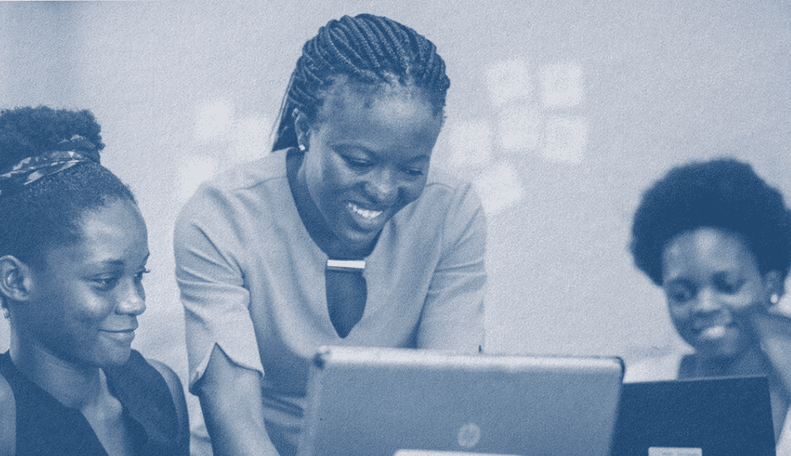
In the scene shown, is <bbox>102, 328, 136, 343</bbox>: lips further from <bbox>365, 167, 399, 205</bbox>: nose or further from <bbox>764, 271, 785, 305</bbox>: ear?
<bbox>764, 271, 785, 305</bbox>: ear

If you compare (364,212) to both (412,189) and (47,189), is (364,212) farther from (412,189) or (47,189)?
(47,189)

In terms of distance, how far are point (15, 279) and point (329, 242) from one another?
48 cm

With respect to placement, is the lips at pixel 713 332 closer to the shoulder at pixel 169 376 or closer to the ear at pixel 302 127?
the ear at pixel 302 127

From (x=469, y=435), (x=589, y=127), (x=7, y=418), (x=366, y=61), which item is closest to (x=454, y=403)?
(x=469, y=435)

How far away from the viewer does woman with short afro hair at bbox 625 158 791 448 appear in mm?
1492

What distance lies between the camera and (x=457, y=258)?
4.72ft

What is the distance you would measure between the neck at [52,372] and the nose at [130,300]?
113 mm

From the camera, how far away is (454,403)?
802 millimetres

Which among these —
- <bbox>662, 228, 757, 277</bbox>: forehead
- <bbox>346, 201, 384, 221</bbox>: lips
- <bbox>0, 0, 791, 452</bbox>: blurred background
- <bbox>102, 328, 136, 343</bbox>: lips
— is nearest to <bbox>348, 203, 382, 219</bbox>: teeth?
<bbox>346, 201, 384, 221</bbox>: lips

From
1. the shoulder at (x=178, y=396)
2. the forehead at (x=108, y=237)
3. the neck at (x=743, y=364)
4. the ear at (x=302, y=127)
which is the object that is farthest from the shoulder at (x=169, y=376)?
the neck at (x=743, y=364)

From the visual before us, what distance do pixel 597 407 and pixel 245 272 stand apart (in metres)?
0.66

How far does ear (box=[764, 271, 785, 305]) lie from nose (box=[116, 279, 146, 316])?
1146 millimetres

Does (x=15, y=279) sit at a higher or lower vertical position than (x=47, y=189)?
lower

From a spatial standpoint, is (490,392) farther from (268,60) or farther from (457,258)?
(268,60)
